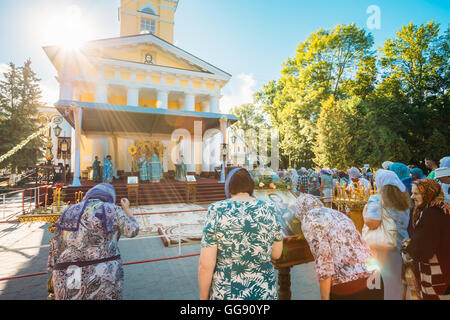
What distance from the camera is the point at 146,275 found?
3785mm

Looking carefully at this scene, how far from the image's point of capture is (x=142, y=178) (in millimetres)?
13672

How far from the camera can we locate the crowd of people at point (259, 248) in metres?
1.59

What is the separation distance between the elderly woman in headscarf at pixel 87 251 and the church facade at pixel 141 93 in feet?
34.6

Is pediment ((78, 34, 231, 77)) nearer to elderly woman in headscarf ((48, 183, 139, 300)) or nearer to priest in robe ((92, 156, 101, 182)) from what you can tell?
priest in robe ((92, 156, 101, 182))

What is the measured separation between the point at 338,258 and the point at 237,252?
0.91 m

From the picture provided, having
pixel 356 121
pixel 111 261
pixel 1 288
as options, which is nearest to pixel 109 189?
pixel 111 261

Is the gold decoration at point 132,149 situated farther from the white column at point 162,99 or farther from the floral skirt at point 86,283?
the floral skirt at point 86,283

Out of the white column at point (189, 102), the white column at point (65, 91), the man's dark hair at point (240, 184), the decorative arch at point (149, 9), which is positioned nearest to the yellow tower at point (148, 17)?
the decorative arch at point (149, 9)

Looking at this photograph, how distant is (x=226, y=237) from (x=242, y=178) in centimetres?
47

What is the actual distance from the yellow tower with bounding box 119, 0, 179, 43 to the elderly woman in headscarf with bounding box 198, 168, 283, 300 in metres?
25.2

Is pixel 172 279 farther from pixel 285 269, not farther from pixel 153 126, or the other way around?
pixel 153 126

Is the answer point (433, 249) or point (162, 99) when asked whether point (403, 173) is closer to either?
point (433, 249)

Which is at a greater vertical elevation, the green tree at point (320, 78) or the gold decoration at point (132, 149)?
the green tree at point (320, 78)

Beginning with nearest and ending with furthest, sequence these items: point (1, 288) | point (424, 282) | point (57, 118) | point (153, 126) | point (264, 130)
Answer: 1. point (424, 282)
2. point (1, 288)
3. point (57, 118)
4. point (153, 126)
5. point (264, 130)
